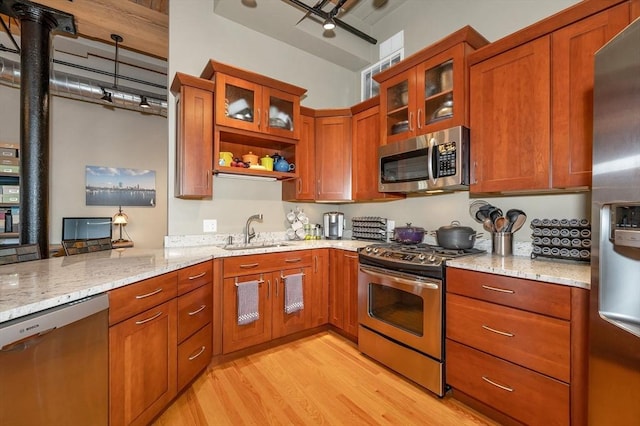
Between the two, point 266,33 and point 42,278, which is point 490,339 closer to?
point 42,278

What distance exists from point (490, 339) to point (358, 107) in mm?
2401

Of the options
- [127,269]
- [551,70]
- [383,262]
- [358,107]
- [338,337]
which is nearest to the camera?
[127,269]

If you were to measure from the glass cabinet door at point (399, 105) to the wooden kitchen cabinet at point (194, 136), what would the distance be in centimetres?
161

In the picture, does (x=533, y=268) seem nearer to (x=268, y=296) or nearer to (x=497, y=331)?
(x=497, y=331)

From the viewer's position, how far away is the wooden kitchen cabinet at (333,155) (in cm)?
312

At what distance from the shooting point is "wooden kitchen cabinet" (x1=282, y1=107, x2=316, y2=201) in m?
3.07

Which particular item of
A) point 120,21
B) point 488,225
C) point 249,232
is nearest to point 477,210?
point 488,225

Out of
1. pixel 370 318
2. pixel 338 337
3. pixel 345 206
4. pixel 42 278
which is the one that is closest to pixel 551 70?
pixel 370 318

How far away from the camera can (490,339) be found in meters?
1.64

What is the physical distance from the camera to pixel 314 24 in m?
3.11

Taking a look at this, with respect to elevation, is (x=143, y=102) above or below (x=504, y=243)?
above

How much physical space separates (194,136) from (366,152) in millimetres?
1677

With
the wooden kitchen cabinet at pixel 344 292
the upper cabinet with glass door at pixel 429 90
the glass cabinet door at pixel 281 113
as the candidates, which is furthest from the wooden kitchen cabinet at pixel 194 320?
→ the upper cabinet with glass door at pixel 429 90

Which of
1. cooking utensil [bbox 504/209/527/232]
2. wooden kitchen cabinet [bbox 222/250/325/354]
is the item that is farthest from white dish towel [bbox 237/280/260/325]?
cooking utensil [bbox 504/209/527/232]
